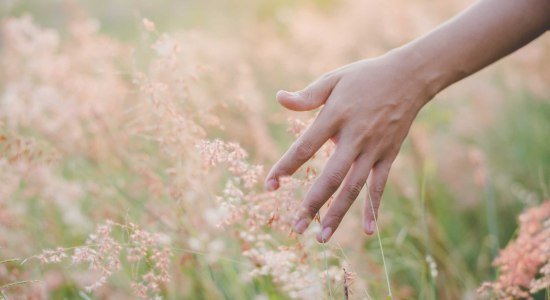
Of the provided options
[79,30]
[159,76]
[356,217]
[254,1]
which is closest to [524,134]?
[356,217]

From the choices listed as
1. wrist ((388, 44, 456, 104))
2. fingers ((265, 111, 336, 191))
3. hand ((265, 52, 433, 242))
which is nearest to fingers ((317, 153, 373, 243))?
hand ((265, 52, 433, 242))

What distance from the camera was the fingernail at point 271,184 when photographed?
120cm

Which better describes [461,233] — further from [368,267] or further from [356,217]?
[368,267]

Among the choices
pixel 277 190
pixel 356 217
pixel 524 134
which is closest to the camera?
pixel 277 190

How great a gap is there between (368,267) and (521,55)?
6.86ft

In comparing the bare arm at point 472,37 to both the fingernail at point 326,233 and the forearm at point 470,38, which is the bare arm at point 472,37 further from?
the fingernail at point 326,233

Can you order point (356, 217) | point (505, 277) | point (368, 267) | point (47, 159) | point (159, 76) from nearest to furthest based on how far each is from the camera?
point (505, 277) → point (47, 159) → point (159, 76) → point (368, 267) → point (356, 217)

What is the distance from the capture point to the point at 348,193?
3.94 feet

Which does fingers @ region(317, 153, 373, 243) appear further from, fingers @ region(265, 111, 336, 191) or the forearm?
the forearm

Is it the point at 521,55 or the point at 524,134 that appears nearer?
the point at 524,134

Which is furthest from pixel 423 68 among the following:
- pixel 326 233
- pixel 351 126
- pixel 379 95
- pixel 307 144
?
pixel 326 233

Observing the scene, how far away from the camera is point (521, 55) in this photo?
3404 mm

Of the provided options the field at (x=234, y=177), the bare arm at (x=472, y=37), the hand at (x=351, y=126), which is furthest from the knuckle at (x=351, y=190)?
the bare arm at (x=472, y=37)

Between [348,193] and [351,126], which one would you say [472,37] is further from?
[348,193]
